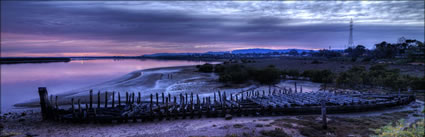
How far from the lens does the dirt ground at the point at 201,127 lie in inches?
526

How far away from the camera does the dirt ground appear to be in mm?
13367

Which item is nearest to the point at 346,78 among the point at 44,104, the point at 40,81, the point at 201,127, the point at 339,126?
the point at 339,126

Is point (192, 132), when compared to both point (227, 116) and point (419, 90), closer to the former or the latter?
point (227, 116)

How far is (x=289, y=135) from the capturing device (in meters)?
12.6

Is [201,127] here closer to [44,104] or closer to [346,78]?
[44,104]

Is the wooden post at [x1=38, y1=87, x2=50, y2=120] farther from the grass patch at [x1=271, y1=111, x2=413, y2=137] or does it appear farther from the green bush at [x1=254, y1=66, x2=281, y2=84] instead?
the green bush at [x1=254, y1=66, x2=281, y2=84]

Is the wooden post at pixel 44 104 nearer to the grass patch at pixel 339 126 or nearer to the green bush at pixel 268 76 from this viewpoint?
the grass patch at pixel 339 126

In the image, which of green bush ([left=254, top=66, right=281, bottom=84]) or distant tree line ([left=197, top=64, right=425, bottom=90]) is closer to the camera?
distant tree line ([left=197, top=64, right=425, bottom=90])

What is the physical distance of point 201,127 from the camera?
15.5 m

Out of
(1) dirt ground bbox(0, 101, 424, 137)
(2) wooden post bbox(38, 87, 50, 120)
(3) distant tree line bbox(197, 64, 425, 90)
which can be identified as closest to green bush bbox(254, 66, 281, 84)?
(3) distant tree line bbox(197, 64, 425, 90)

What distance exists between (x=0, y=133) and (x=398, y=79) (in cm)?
3871

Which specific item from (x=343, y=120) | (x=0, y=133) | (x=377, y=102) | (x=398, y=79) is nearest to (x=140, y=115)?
(x=0, y=133)

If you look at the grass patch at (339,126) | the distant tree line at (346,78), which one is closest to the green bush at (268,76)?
the distant tree line at (346,78)

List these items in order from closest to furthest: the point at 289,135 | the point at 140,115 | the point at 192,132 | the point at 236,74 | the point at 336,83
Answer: the point at 289,135 → the point at 192,132 → the point at 140,115 → the point at 336,83 → the point at 236,74
